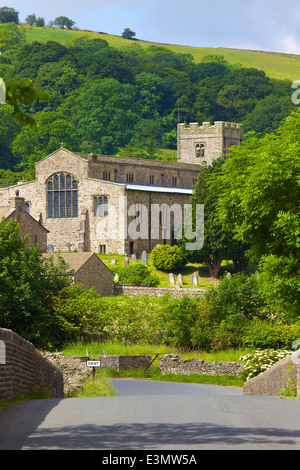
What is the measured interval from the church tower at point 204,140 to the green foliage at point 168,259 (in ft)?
142

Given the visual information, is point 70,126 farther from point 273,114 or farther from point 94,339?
point 94,339

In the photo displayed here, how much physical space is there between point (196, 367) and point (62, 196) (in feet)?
195

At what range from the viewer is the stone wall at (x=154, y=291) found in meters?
70.2

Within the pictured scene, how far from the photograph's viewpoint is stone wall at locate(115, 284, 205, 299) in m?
70.2

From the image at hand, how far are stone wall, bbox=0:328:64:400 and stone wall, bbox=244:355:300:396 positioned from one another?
17.1ft

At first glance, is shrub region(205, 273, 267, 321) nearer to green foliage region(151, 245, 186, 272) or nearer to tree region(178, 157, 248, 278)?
green foliage region(151, 245, 186, 272)

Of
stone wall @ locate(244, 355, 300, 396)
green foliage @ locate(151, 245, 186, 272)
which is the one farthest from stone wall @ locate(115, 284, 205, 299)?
stone wall @ locate(244, 355, 300, 396)

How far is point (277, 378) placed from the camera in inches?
784

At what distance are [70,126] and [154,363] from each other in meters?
115

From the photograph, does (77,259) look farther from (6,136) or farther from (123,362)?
(6,136)

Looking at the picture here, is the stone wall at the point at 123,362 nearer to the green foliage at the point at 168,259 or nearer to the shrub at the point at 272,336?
the shrub at the point at 272,336

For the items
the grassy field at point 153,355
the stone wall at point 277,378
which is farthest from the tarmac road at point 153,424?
the grassy field at point 153,355

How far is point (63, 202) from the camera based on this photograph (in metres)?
100
